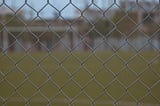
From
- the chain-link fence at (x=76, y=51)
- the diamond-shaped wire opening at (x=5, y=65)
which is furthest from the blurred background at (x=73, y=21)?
the diamond-shaped wire opening at (x=5, y=65)

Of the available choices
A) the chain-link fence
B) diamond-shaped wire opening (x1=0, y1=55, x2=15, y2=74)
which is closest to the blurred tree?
the chain-link fence

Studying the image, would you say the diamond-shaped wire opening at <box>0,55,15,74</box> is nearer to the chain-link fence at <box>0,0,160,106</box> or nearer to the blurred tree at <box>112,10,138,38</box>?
the chain-link fence at <box>0,0,160,106</box>

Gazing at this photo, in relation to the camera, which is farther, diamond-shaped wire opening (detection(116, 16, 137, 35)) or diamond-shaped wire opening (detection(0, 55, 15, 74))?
diamond-shaped wire opening (detection(0, 55, 15, 74))

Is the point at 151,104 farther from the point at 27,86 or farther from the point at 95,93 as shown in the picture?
the point at 27,86

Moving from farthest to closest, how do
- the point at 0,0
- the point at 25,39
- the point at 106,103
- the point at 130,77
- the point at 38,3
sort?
the point at 25,39 < the point at 130,77 < the point at 106,103 < the point at 38,3 < the point at 0,0

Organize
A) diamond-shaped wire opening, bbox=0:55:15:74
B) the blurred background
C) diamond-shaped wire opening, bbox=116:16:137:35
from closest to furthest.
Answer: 1. the blurred background
2. diamond-shaped wire opening, bbox=116:16:137:35
3. diamond-shaped wire opening, bbox=0:55:15:74

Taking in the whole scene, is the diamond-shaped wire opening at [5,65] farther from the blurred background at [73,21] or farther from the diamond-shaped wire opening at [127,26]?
the diamond-shaped wire opening at [127,26]

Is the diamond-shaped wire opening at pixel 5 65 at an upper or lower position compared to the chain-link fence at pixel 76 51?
upper

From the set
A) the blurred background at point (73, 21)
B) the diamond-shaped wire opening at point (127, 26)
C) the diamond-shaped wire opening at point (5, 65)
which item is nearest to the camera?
the blurred background at point (73, 21)

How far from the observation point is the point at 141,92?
5535mm

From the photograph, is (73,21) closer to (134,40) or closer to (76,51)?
(76,51)

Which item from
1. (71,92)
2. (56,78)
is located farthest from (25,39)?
(71,92)

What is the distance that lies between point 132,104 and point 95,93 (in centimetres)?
104

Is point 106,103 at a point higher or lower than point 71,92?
lower
